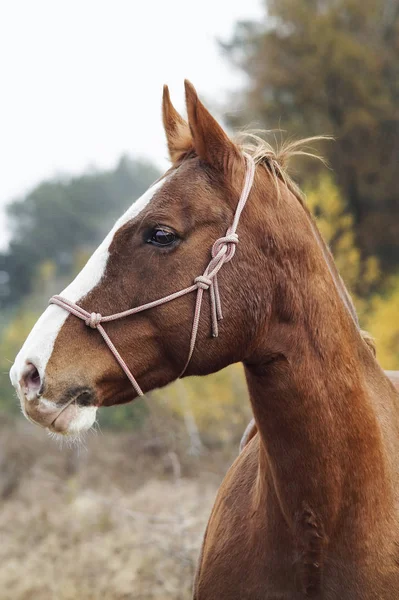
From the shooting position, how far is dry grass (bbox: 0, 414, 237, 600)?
19.2 feet

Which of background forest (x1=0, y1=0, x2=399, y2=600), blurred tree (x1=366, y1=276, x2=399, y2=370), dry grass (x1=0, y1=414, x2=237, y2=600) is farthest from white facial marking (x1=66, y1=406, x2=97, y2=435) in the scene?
blurred tree (x1=366, y1=276, x2=399, y2=370)

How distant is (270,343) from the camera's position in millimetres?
2395

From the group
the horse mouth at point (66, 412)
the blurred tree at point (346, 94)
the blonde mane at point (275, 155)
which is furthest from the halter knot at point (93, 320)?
the blurred tree at point (346, 94)

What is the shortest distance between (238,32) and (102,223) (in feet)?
49.6

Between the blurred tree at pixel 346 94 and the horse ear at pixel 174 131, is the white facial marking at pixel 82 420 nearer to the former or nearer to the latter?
the horse ear at pixel 174 131

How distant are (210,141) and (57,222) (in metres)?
36.3

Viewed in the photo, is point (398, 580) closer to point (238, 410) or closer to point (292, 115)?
point (238, 410)

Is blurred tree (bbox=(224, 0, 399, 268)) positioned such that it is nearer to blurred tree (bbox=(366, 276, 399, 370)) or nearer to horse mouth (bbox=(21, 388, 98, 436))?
blurred tree (bbox=(366, 276, 399, 370))

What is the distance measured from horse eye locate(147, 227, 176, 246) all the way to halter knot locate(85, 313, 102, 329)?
0.33 meters

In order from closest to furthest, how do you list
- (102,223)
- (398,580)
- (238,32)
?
(398,580), (238,32), (102,223)

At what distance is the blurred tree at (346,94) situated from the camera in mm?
21078

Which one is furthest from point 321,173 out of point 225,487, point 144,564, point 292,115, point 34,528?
point 225,487

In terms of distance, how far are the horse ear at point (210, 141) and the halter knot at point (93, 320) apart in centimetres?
74

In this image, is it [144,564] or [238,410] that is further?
[238,410]
